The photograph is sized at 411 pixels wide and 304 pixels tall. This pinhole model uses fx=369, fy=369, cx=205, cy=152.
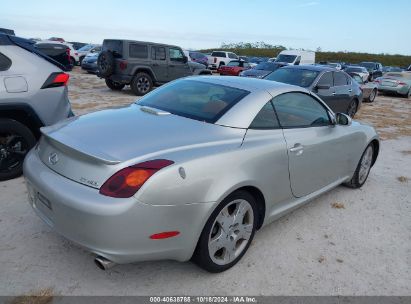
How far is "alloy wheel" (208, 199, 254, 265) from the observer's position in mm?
2824

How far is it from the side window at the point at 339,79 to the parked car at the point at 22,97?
24.0 ft

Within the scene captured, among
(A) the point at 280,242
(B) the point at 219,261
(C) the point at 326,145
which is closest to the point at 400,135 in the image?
(C) the point at 326,145

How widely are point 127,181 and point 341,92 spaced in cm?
870

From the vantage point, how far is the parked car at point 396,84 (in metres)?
19.4

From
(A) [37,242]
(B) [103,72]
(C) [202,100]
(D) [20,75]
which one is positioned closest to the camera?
(A) [37,242]

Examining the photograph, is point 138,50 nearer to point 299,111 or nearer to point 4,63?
point 4,63

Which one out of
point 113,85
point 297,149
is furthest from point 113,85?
point 297,149

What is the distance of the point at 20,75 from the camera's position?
4.25 metres

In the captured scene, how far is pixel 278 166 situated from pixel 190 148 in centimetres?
93

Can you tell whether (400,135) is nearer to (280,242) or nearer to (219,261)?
(280,242)

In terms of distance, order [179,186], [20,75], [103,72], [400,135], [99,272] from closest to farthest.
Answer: [179,186]
[99,272]
[20,75]
[400,135]
[103,72]

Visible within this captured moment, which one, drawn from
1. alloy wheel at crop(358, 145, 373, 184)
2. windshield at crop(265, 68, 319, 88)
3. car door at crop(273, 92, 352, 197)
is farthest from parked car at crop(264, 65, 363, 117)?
car door at crop(273, 92, 352, 197)

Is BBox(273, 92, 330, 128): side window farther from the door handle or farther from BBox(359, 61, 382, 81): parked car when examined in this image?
BBox(359, 61, 382, 81): parked car

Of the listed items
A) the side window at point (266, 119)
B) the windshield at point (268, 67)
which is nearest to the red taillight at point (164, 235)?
the side window at point (266, 119)
